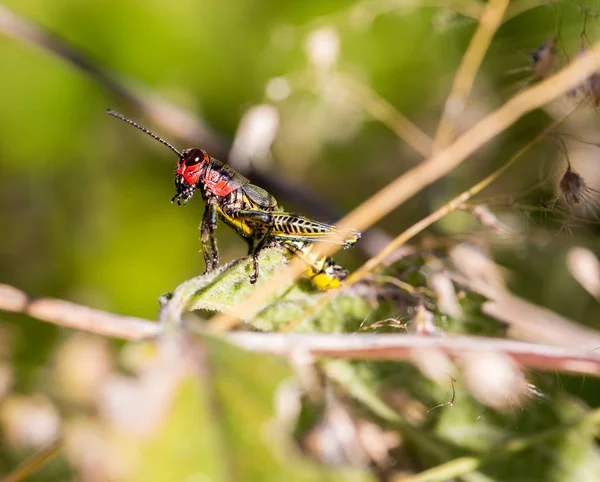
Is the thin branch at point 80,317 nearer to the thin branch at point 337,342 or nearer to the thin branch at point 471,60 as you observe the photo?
the thin branch at point 337,342

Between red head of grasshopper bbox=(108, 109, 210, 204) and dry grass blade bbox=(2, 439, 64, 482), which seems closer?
dry grass blade bbox=(2, 439, 64, 482)

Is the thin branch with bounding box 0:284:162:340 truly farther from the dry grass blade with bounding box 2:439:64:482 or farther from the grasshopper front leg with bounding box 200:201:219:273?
the grasshopper front leg with bounding box 200:201:219:273

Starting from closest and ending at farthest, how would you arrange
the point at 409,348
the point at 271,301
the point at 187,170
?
1. the point at 409,348
2. the point at 271,301
3. the point at 187,170

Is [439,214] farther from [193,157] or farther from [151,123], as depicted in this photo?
[151,123]

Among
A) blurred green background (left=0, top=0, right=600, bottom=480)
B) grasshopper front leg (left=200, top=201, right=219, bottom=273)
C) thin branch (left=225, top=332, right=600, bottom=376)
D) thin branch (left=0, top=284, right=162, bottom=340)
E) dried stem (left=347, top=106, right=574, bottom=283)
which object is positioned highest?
blurred green background (left=0, top=0, right=600, bottom=480)

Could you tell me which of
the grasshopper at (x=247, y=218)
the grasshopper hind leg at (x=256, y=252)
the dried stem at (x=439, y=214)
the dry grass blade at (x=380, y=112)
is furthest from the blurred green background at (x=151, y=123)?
the dried stem at (x=439, y=214)

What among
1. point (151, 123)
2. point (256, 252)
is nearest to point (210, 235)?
point (256, 252)

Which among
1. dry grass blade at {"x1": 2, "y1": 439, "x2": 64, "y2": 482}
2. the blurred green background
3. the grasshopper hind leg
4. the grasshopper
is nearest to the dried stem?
the grasshopper
